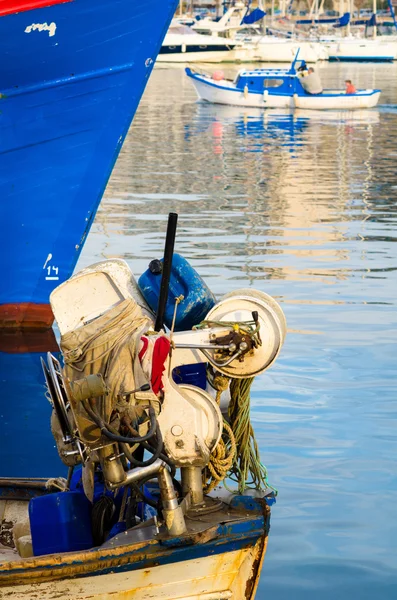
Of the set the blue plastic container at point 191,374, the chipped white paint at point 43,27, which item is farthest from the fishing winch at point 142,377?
the chipped white paint at point 43,27

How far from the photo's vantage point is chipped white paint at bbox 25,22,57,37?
10.1 m

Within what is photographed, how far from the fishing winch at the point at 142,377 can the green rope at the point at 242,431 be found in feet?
0.28

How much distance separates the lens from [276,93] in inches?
1602

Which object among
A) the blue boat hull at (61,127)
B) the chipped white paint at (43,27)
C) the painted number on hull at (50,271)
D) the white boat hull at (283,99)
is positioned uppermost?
the chipped white paint at (43,27)

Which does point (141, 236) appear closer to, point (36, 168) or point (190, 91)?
point (36, 168)

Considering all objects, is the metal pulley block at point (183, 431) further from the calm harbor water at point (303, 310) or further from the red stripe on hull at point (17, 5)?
the red stripe on hull at point (17, 5)

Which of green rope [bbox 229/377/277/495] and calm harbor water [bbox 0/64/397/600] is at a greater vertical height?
green rope [bbox 229/377/277/495]

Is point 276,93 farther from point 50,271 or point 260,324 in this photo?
point 260,324

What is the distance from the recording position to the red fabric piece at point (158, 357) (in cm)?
453

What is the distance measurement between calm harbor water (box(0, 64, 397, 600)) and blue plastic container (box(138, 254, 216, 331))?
1.50m

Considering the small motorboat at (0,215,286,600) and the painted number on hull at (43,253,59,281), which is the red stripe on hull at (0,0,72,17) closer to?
the painted number on hull at (43,253,59,281)

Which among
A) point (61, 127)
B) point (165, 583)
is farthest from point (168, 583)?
point (61, 127)

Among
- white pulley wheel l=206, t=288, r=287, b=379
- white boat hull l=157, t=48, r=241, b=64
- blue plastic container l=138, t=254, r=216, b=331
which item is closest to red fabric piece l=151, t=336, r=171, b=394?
white pulley wheel l=206, t=288, r=287, b=379

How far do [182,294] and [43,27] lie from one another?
18.9 ft
